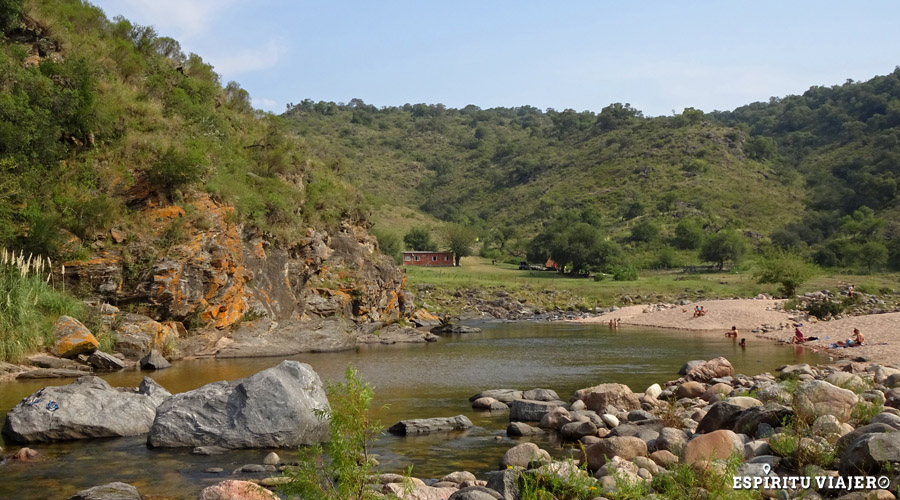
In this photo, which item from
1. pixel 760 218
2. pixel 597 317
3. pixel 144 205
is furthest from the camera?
pixel 760 218

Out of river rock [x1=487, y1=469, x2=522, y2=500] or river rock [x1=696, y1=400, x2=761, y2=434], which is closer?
river rock [x1=487, y1=469, x2=522, y2=500]

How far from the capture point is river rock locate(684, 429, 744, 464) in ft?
35.2

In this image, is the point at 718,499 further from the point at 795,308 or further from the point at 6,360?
Answer: the point at 795,308

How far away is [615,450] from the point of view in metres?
11.6

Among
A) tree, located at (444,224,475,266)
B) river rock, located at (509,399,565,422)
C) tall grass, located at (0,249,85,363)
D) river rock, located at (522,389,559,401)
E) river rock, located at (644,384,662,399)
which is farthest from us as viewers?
tree, located at (444,224,475,266)

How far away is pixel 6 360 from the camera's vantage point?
22688 millimetres

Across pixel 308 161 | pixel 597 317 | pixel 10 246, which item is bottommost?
pixel 597 317

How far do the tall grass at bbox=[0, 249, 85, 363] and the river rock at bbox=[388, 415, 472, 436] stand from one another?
48.5 feet

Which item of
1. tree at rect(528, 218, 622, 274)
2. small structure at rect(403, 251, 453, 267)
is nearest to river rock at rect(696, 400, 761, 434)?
tree at rect(528, 218, 622, 274)

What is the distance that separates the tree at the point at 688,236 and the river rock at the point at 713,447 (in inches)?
3815

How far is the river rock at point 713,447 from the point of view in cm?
1072

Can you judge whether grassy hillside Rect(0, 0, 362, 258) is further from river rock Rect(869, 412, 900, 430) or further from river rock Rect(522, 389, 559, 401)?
river rock Rect(869, 412, 900, 430)

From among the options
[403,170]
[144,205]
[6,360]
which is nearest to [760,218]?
[403,170]

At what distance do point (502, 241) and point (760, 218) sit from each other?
42.8 metres
